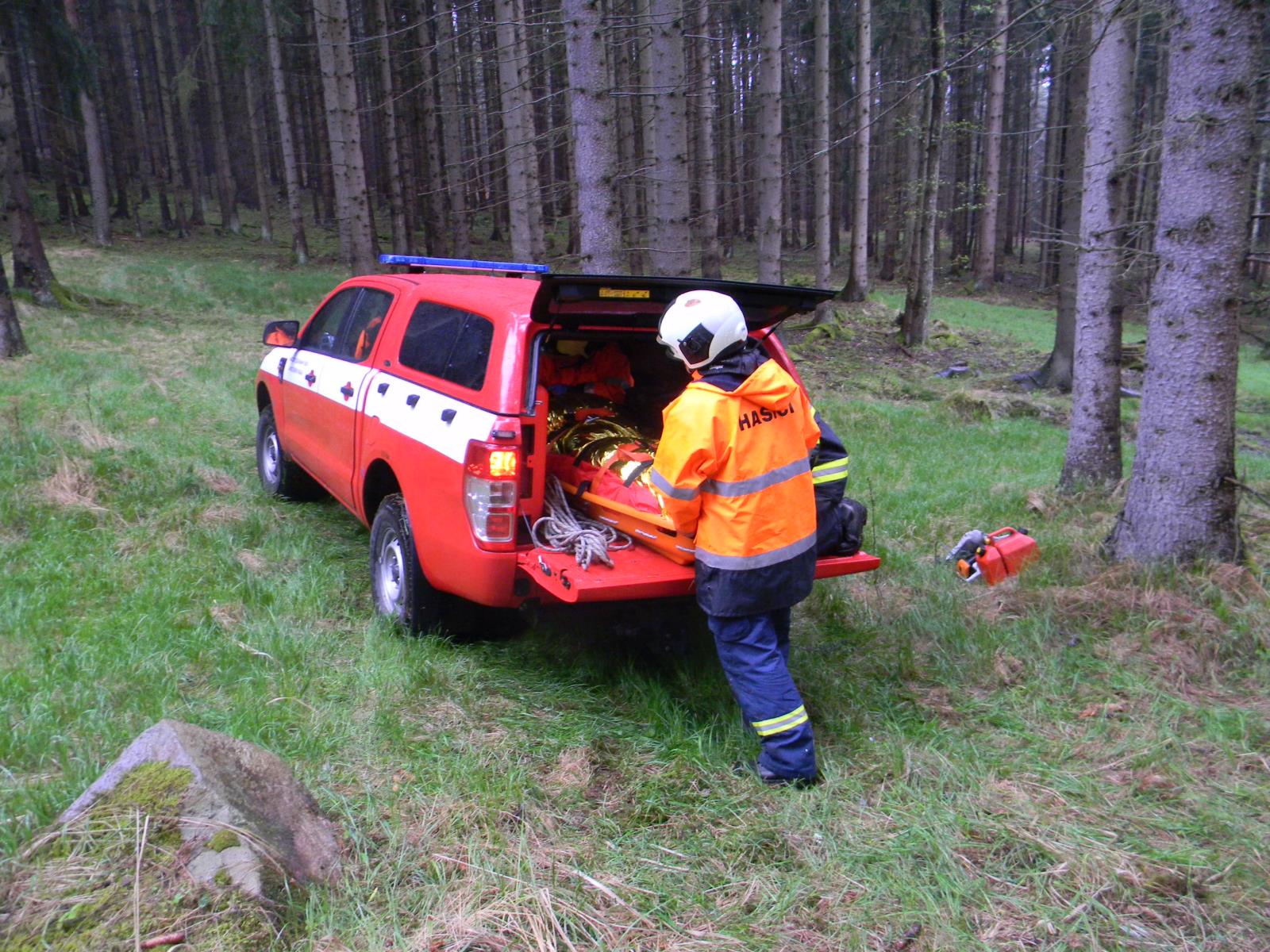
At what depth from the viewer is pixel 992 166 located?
87.1 ft

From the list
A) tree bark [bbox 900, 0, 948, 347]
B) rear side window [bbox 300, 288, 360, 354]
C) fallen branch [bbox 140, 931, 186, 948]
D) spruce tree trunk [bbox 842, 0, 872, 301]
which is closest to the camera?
fallen branch [bbox 140, 931, 186, 948]

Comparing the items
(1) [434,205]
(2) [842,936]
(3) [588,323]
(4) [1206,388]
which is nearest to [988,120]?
(1) [434,205]

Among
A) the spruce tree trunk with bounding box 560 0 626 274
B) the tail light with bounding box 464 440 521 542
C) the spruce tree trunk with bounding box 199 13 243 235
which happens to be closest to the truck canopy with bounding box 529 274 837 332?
the tail light with bounding box 464 440 521 542

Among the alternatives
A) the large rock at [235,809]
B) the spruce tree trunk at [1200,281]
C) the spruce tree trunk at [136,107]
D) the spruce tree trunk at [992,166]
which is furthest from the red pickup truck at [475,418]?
the spruce tree trunk at [136,107]

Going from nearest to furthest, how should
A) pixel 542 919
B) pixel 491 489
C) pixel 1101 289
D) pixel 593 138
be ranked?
pixel 542 919
pixel 491 489
pixel 1101 289
pixel 593 138

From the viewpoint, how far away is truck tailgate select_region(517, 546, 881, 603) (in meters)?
3.91

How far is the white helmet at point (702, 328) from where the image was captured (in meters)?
3.62

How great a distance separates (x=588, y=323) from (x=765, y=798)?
7.76ft

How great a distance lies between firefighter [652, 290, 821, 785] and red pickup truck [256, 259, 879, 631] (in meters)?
0.43

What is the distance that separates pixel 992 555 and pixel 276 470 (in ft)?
17.6

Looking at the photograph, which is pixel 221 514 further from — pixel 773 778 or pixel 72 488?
pixel 773 778

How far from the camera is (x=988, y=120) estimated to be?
24.3 meters

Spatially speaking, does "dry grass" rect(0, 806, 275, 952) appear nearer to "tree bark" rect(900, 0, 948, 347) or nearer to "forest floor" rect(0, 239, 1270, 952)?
"forest floor" rect(0, 239, 1270, 952)

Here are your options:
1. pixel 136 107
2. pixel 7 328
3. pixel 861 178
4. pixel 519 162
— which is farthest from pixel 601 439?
pixel 136 107
